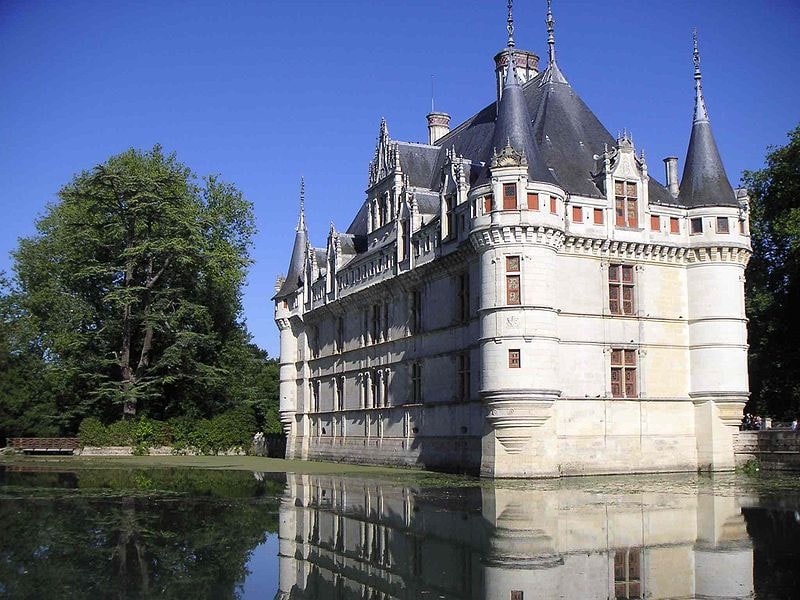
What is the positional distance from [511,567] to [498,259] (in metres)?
17.2

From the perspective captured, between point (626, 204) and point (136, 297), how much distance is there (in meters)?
25.3

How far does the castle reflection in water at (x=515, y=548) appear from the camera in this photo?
31.6 ft

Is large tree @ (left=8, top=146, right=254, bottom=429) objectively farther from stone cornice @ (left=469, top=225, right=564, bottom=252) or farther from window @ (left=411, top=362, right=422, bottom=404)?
stone cornice @ (left=469, top=225, right=564, bottom=252)

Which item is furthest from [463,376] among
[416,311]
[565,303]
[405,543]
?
[405,543]

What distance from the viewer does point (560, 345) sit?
93.1 ft

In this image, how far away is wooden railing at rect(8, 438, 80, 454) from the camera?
46.5 metres

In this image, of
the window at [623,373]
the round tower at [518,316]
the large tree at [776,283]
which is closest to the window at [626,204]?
the round tower at [518,316]

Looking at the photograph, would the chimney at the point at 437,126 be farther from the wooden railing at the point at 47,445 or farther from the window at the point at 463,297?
the wooden railing at the point at 47,445

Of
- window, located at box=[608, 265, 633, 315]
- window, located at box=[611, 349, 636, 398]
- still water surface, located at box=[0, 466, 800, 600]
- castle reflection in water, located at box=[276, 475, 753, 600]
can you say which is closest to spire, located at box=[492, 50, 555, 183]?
window, located at box=[608, 265, 633, 315]

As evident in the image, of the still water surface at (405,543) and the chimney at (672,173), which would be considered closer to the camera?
the still water surface at (405,543)

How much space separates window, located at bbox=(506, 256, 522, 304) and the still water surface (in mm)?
6713

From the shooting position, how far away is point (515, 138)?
92.6 feet

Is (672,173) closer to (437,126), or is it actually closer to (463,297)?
(463,297)

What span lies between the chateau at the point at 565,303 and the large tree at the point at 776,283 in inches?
402
